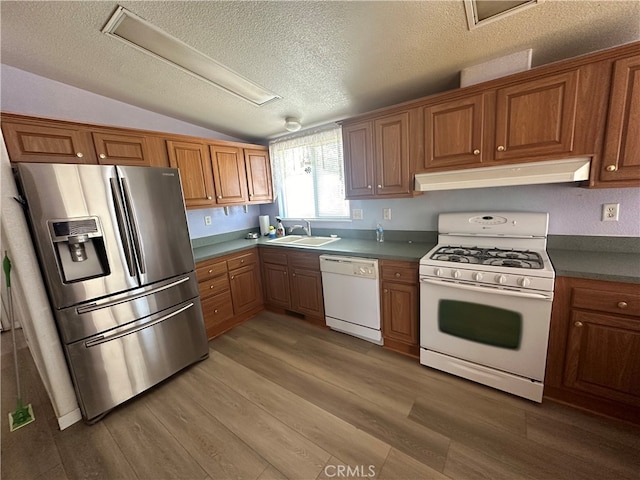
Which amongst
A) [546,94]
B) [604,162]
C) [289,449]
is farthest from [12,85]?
[604,162]

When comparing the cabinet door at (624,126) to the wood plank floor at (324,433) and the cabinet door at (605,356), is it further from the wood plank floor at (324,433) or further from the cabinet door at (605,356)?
the wood plank floor at (324,433)

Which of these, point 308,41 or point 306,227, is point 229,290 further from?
point 308,41

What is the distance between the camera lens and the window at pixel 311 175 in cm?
295

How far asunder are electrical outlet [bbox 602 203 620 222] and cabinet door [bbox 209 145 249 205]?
10.7ft

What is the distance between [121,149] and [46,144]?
0.45 m

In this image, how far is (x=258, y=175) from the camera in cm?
332

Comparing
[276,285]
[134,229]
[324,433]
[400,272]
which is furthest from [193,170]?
[324,433]

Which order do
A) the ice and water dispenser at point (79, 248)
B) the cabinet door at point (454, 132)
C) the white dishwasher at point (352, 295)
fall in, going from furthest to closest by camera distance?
the white dishwasher at point (352, 295), the cabinet door at point (454, 132), the ice and water dispenser at point (79, 248)

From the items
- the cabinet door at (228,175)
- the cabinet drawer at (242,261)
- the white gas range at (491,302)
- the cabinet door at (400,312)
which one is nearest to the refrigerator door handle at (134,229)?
the cabinet drawer at (242,261)

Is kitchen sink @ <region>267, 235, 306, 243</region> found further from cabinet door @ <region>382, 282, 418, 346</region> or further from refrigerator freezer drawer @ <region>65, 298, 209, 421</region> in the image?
cabinet door @ <region>382, 282, 418, 346</region>

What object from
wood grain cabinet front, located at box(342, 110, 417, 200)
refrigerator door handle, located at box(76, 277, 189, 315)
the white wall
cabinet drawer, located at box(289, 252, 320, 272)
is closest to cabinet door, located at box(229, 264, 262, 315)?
cabinet drawer, located at box(289, 252, 320, 272)

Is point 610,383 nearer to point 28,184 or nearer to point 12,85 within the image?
point 28,184

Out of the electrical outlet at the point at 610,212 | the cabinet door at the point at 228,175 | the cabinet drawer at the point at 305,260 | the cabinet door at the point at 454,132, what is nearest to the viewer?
the electrical outlet at the point at 610,212

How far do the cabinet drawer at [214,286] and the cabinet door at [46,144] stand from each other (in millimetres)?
1363
